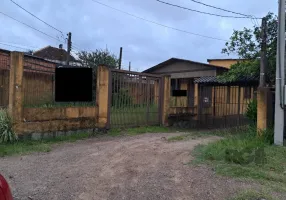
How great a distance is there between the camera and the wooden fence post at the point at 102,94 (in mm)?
9680

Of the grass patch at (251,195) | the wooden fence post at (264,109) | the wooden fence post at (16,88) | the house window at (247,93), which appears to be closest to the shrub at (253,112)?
the wooden fence post at (264,109)

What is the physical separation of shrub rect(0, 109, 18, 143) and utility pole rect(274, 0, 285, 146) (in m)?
6.55

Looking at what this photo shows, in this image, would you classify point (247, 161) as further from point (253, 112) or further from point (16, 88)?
point (16, 88)

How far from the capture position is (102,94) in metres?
9.70

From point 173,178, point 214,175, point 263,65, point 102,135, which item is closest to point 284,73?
point 263,65

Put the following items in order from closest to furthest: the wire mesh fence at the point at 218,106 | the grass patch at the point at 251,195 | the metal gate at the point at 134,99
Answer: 1. the grass patch at the point at 251,195
2. the metal gate at the point at 134,99
3. the wire mesh fence at the point at 218,106

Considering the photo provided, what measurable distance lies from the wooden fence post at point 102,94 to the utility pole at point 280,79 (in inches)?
192

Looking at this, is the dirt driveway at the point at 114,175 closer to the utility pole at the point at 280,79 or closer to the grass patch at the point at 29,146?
the grass patch at the point at 29,146

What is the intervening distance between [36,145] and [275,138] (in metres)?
5.96

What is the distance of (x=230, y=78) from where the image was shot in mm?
12305

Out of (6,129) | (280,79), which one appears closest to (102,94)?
(6,129)

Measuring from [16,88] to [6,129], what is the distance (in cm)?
106

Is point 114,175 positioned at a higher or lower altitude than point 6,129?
lower

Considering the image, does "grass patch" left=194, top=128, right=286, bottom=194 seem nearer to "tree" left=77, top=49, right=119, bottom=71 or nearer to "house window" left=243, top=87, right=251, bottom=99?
"house window" left=243, top=87, right=251, bottom=99
